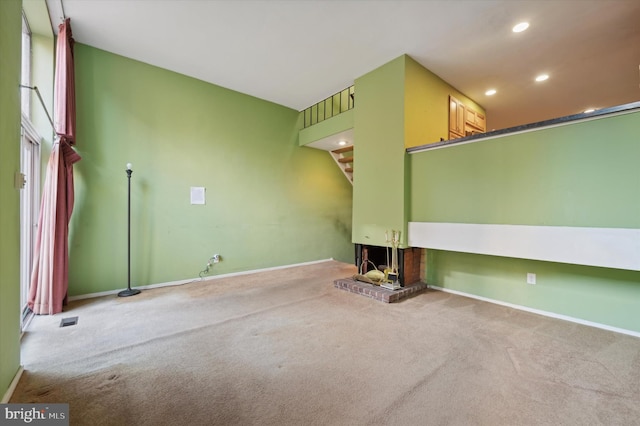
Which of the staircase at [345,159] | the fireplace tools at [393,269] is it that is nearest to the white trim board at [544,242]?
the fireplace tools at [393,269]

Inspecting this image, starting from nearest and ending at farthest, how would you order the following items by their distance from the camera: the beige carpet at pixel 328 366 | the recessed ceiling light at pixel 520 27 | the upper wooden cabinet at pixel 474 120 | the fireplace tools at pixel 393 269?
the beige carpet at pixel 328 366 → the recessed ceiling light at pixel 520 27 → the fireplace tools at pixel 393 269 → the upper wooden cabinet at pixel 474 120

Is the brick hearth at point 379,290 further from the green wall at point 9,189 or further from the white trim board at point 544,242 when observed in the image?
the green wall at point 9,189

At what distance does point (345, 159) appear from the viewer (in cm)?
577

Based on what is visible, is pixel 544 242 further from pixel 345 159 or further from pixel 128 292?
pixel 128 292

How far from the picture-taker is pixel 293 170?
5.29 meters

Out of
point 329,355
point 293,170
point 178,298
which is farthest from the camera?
point 293,170

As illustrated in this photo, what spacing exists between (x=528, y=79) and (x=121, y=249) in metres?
6.44

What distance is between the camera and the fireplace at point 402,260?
3527 millimetres

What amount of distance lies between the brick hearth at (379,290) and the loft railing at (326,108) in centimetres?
323

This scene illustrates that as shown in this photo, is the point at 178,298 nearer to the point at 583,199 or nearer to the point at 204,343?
the point at 204,343

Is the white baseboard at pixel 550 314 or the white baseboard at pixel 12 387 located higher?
the white baseboard at pixel 12 387

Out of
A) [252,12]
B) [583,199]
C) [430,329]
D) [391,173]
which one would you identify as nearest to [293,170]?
[391,173]

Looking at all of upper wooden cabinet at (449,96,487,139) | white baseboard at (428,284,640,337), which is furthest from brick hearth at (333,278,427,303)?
upper wooden cabinet at (449,96,487,139)

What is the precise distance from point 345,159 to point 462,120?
2378 mm
